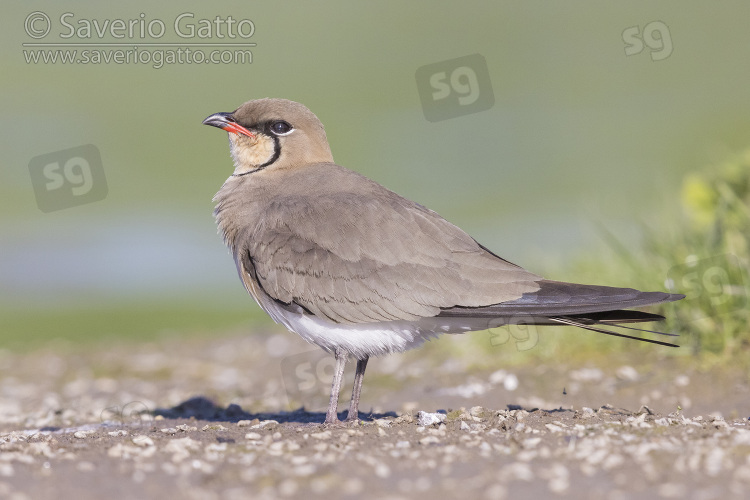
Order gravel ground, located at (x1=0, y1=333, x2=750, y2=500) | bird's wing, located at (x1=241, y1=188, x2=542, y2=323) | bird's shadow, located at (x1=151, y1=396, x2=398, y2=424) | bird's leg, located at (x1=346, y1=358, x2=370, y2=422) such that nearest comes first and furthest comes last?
gravel ground, located at (x1=0, y1=333, x2=750, y2=500) → bird's wing, located at (x1=241, y1=188, x2=542, y2=323) → bird's leg, located at (x1=346, y1=358, x2=370, y2=422) → bird's shadow, located at (x1=151, y1=396, x2=398, y2=424)

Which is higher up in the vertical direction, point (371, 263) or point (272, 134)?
point (272, 134)

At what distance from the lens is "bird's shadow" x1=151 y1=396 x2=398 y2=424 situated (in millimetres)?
6551

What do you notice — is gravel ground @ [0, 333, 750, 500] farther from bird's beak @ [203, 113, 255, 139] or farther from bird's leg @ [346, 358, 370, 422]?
bird's beak @ [203, 113, 255, 139]

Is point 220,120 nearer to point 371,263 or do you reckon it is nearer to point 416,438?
point 371,263

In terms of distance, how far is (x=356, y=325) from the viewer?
572 cm

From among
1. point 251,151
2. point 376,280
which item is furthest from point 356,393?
point 251,151

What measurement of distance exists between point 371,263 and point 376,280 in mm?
114

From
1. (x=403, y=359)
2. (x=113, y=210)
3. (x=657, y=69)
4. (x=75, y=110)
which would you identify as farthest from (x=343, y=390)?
(x=657, y=69)

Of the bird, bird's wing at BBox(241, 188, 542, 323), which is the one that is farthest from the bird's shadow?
bird's wing at BBox(241, 188, 542, 323)

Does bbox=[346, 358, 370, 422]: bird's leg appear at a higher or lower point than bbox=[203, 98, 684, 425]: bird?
lower

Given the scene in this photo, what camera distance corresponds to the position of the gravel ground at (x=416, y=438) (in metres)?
4.18

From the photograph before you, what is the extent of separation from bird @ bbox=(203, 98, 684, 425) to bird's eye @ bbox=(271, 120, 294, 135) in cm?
56

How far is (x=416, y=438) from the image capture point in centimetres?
494

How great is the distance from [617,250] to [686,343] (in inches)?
40.2
